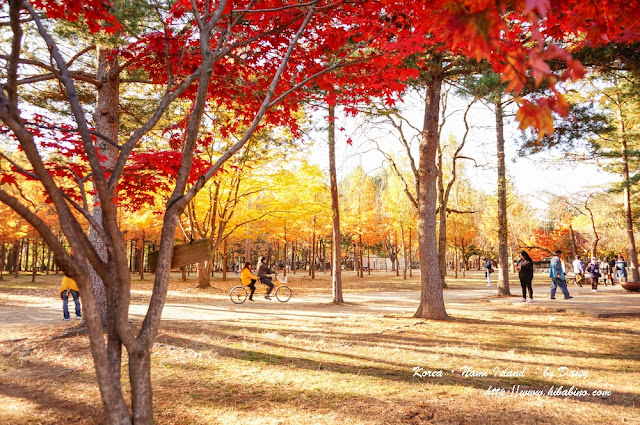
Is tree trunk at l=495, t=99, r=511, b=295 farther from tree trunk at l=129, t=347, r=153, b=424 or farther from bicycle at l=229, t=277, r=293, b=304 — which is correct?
tree trunk at l=129, t=347, r=153, b=424

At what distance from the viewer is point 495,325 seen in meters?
8.69

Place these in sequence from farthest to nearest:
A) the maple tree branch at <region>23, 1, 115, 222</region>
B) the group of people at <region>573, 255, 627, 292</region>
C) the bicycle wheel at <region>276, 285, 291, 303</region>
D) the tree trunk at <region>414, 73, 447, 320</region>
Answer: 1. the group of people at <region>573, 255, 627, 292</region>
2. the bicycle wheel at <region>276, 285, 291, 303</region>
3. the tree trunk at <region>414, 73, 447, 320</region>
4. the maple tree branch at <region>23, 1, 115, 222</region>

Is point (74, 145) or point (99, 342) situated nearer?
point (99, 342)

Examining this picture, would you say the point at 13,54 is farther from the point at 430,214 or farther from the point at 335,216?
the point at 335,216

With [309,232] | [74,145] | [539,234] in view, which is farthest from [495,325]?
[539,234]

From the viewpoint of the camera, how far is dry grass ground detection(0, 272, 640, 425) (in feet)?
12.3

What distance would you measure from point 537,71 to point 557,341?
714cm

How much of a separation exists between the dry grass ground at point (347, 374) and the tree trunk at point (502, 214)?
6.59 m

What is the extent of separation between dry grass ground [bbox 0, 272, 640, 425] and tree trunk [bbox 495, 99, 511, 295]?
6.59 m

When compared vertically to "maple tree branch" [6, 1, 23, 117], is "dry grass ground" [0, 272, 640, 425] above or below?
below

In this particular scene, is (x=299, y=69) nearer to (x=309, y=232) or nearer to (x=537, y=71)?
(x=537, y=71)

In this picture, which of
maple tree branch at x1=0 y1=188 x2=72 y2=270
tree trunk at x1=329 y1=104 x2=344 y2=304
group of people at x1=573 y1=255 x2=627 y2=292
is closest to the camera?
maple tree branch at x1=0 y1=188 x2=72 y2=270

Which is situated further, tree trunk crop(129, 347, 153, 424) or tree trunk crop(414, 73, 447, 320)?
tree trunk crop(414, 73, 447, 320)

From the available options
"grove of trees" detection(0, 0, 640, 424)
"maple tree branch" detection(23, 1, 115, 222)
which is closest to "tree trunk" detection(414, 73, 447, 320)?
"grove of trees" detection(0, 0, 640, 424)
